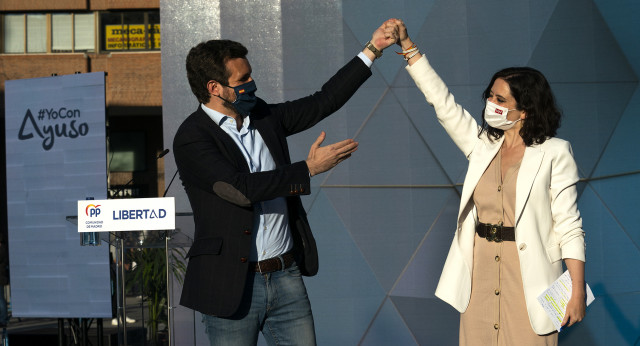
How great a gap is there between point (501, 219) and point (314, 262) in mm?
706

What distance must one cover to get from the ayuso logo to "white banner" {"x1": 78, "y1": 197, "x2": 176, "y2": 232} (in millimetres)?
2116

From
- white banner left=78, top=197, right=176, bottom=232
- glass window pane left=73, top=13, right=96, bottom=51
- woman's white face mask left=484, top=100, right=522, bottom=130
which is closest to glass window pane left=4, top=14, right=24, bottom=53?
glass window pane left=73, top=13, right=96, bottom=51

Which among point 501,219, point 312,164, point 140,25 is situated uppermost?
point 140,25

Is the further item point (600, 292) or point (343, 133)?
point (343, 133)

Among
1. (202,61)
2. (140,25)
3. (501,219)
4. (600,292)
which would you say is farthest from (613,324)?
(140,25)

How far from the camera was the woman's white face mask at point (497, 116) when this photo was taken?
322 cm

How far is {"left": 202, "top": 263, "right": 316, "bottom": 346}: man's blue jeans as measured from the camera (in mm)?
2869

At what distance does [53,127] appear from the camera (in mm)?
7621

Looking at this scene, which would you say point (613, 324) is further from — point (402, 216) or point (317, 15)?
point (317, 15)

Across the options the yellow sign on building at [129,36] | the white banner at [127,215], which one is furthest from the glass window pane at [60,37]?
the white banner at [127,215]

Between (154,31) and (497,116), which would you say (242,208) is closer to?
(497,116)

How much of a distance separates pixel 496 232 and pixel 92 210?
3161 millimetres

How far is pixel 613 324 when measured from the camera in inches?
222

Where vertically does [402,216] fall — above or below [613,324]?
above
